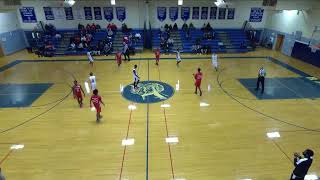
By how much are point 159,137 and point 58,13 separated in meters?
18.9

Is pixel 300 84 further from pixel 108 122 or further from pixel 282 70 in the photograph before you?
pixel 108 122

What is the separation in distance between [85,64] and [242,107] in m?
11.5

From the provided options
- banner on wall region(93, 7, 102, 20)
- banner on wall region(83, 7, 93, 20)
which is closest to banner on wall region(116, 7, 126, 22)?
banner on wall region(93, 7, 102, 20)

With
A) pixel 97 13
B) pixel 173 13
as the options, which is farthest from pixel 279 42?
pixel 97 13

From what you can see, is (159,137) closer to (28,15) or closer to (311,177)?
(311,177)

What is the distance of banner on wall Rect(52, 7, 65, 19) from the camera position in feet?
69.4

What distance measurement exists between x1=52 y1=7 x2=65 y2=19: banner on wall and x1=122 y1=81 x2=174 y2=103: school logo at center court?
13.7 meters

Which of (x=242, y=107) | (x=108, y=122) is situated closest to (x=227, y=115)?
(x=242, y=107)

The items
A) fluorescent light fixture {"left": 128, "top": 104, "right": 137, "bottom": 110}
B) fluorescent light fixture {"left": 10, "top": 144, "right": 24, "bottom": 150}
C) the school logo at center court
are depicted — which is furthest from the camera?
the school logo at center court

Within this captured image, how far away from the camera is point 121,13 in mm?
21547

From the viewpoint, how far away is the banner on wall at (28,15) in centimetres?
2089

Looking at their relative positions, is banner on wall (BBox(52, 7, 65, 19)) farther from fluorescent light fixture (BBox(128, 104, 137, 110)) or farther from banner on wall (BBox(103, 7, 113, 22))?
fluorescent light fixture (BBox(128, 104, 137, 110))

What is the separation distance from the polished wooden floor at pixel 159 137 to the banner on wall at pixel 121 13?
11.5 metres

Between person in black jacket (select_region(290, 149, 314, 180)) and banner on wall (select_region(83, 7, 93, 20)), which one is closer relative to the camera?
person in black jacket (select_region(290, 149, 314, 180))
